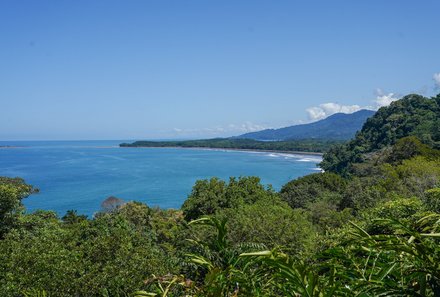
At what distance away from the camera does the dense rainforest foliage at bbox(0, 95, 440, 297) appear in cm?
131

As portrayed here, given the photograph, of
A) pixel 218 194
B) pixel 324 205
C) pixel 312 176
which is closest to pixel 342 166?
pixel 312 176

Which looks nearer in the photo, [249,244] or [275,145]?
[249,244]

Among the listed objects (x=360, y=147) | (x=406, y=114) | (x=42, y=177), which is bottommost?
(x=42, y=177)

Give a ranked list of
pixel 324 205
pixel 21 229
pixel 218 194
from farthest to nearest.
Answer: pixel 324 205 → pixel 218 194 → pixel 21 229

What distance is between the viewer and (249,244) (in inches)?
66.6

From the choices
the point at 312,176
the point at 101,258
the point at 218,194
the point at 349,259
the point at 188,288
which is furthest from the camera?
the point at 312,176

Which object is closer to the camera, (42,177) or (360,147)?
(360,147)

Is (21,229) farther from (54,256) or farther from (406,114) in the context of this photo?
(406,114)

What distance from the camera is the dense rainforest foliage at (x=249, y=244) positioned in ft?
4.28

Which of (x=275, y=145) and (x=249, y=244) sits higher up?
(x=249, y=244)

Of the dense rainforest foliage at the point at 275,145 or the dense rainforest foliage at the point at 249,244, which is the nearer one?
the dense rainforest foliage at the point at 249,244

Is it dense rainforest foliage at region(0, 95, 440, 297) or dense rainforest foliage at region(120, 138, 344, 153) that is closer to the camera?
dense rainforest foliage at region(0, 95, 440, 297)

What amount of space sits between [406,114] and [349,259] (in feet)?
197

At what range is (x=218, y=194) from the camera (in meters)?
20.7
